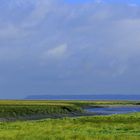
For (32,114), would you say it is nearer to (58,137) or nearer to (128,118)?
(128,118)

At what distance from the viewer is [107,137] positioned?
132 ft

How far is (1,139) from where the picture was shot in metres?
40.1

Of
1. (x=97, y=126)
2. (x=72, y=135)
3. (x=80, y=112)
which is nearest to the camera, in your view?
(x=72, y=135)

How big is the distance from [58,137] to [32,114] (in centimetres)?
6064

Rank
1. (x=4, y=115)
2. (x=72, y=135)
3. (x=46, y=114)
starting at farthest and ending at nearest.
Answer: (x=46, y=114) < (x=4, y=115) < (x=72, y=135)

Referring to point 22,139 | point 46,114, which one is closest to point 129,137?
point 22,139

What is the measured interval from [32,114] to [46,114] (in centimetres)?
386

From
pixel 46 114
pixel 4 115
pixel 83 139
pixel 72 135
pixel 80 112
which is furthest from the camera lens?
pixel 80 112

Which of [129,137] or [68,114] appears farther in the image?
[68,114]

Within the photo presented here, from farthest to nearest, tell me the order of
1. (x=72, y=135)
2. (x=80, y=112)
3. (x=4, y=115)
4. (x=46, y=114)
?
(x=80, y=112) → (x=46, y=114) → (x=4, y=115) → (x=72, y=135)

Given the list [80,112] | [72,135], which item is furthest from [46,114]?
[72,135]

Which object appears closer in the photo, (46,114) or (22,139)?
(22,139)

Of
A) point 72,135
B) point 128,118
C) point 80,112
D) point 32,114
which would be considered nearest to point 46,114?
point 32,114

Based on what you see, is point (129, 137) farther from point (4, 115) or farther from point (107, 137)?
point (4, 115)
